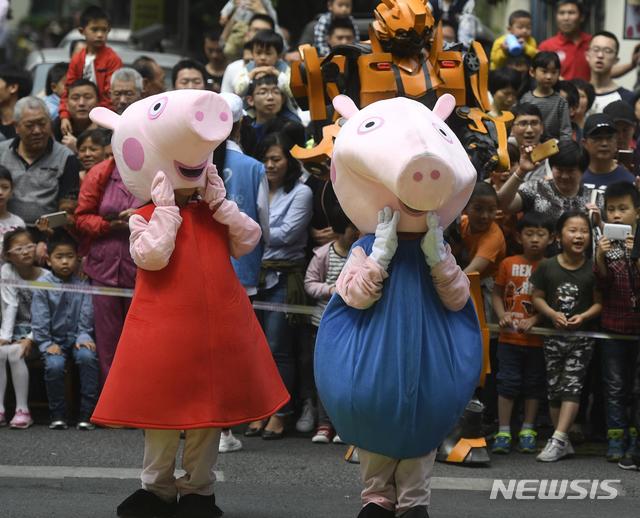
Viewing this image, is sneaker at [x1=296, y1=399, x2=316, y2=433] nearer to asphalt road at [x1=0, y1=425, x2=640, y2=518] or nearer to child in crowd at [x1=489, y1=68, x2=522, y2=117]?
asphalt road at [x1=0, y1=425, x2=640, y2=518]

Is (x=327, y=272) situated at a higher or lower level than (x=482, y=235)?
lower

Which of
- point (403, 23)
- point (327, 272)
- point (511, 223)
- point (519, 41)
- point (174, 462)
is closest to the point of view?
point (174, 462)

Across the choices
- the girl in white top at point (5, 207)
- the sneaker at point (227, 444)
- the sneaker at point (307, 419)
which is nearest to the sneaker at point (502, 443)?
the sneaker at point (307, 419)

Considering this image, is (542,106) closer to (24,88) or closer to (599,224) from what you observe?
(599,224)

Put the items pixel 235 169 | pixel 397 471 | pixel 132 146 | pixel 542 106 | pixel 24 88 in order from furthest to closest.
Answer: pixel 24 88
pixel 542 106
pixel 235 169
pixel 132 146
pixel 397 471

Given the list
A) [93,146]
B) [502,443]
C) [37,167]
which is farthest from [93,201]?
[502,443]

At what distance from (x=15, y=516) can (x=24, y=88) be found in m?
5.73

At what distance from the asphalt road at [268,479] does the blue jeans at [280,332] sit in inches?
17.4

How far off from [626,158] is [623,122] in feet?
0.96

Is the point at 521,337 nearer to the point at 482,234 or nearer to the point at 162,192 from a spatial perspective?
the point at 482,234

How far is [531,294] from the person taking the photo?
888cm

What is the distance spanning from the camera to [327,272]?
29.7ft

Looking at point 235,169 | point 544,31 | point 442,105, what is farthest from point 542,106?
point 544,31

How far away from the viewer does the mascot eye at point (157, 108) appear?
6.77m
